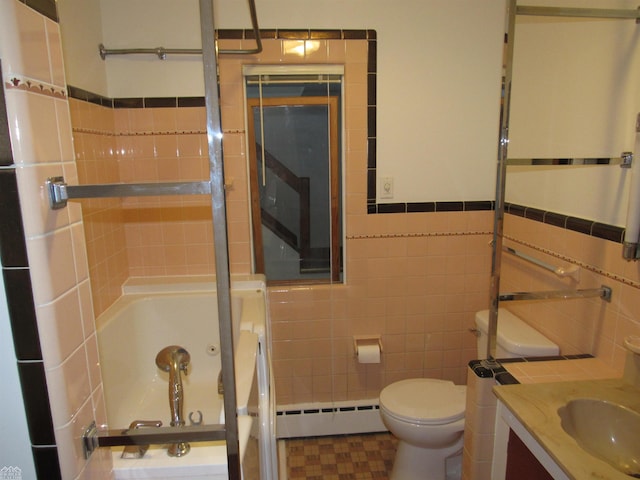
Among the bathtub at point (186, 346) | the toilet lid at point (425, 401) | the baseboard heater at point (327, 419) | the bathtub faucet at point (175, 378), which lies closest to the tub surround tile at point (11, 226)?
the bathtub faucet at point (175, 378)

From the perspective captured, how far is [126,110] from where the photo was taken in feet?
7.12

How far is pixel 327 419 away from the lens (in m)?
2.46

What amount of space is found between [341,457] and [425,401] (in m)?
0.61

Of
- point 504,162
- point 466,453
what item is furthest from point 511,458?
point 504,162

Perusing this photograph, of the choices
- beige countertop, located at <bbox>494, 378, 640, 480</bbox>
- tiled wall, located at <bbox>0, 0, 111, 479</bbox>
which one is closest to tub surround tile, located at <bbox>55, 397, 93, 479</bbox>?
tiled wall, located at <bbox>0, 0, 111, 479</bbox>

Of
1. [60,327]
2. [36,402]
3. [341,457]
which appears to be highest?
[60,327]

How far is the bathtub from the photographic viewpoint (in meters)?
1.71

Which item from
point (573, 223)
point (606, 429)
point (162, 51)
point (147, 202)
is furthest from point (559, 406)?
point (162, 51)

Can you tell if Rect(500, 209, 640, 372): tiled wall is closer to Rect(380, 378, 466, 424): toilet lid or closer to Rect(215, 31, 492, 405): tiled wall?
Rect(215, 31, 492, 405): tiled wall

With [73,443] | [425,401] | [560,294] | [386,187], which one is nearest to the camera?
[73,443]

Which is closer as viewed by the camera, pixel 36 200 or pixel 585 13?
pixel 36 200

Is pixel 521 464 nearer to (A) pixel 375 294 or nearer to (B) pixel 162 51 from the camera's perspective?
(A) pixel 375 294

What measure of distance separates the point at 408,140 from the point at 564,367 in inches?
50.4

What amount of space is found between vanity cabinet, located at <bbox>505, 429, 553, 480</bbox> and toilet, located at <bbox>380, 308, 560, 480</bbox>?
51 centimetres
